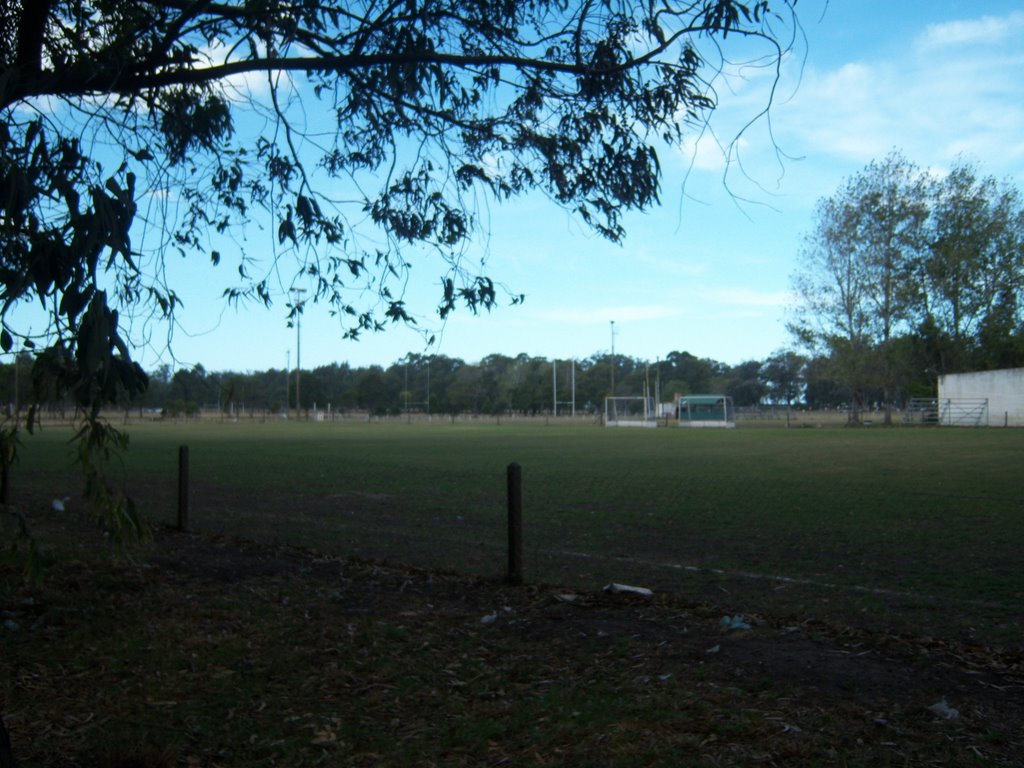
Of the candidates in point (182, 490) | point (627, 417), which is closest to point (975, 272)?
point (627, 417)

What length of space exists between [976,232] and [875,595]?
196ft

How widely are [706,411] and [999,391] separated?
23.5m

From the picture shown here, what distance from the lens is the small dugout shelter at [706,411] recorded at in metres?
73.2

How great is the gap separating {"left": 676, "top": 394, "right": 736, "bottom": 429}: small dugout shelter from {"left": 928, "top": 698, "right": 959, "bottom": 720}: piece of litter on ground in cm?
6781

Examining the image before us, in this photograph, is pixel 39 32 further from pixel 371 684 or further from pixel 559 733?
pixel 559 733

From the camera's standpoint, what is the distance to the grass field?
4.91 m

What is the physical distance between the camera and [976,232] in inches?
2387

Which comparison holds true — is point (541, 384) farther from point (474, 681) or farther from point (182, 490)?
point (474, 681)

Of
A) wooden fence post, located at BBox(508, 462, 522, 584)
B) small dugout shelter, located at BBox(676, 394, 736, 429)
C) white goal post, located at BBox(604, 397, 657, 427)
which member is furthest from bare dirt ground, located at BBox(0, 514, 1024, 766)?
white goal post, located at BBox(604, 397, 657, 427)

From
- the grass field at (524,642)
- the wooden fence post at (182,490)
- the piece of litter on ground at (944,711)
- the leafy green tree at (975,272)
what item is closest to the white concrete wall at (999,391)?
the leafy green tree at (975,272)

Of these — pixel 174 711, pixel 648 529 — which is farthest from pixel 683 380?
pixel 174 711

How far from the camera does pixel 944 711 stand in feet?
16.6

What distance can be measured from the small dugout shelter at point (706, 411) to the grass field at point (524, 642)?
58.6 metres

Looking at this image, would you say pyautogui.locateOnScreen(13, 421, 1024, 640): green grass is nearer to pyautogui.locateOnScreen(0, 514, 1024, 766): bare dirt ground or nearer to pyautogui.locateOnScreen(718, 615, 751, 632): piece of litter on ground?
pyautogui.locateOnScreen(718, 615, 751, 632): piece of litter on ground
